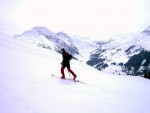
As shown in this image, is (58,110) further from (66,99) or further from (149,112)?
(149,112)

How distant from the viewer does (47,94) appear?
9922mm

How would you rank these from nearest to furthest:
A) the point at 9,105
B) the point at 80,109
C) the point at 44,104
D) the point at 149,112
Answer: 1. the point at 9,105
2. the point at 44,104
3. the point at 80,109
4. the point at 149,112

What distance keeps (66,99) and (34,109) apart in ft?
8.76

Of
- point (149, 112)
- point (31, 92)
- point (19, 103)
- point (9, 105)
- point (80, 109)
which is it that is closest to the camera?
point (9, 105)

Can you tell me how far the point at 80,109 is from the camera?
29.3 feet

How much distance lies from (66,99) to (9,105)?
10.7 feet

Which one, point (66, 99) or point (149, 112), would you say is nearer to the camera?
point (66, 99)

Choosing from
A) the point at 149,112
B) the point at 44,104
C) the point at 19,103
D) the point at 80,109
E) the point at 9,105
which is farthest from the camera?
the point at 149,112

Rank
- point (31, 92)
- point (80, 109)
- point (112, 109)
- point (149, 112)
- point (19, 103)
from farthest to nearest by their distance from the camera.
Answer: point (149, 112), point (112, 109), point (31, 92), point (80, 109), point (19, 103)

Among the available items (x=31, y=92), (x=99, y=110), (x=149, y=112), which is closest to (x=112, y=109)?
(x=99, y=110)

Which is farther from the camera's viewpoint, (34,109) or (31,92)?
(31,92)

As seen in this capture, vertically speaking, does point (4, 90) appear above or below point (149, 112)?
above

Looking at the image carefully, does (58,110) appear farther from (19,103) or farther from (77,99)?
(77,99)

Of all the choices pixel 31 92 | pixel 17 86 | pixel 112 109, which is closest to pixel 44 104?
pixel 31 92
